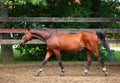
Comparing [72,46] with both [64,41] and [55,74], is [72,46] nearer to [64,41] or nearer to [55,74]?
[64,41]

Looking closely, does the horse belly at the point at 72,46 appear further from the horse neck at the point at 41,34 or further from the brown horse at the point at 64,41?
the horse neck at the point at 41,34

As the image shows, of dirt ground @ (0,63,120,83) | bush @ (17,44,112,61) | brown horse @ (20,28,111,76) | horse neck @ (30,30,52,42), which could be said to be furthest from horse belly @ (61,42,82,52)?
bush @ (17,44,112,61)

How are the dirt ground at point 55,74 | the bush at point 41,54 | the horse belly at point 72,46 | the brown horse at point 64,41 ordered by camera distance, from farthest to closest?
the bush at point 41,54 → the horse belly at point 72,46 → the brown horse at point 64,41 → the dirt ground at point 55,74

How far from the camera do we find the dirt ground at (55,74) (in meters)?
10.5

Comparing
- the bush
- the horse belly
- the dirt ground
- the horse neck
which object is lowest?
the bush

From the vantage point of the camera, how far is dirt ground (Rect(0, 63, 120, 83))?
1052cm

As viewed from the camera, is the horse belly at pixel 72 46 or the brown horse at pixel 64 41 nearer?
the brown horse at pixel 64 41

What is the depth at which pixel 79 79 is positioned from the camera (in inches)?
424

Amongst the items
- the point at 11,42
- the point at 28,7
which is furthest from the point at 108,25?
the point at 11,42

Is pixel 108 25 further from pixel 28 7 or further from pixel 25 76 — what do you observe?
pixel 25 76

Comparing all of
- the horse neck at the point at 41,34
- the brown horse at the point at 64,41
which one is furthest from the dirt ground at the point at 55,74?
the horse neck at the point at 41,34

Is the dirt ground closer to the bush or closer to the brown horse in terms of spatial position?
the brown horse

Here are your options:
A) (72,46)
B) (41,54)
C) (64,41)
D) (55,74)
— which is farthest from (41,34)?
(41,54)

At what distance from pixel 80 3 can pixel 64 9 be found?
29.5 inches
